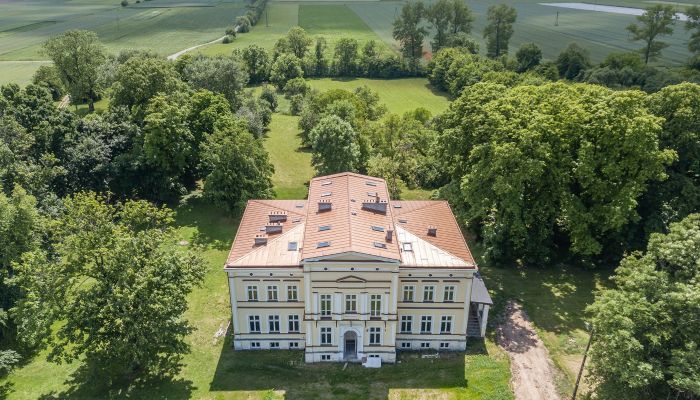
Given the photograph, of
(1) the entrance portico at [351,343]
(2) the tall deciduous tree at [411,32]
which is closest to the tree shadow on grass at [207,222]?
(1) the entrance portico at [351,343]

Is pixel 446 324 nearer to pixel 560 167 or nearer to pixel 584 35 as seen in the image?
pixel 560 167

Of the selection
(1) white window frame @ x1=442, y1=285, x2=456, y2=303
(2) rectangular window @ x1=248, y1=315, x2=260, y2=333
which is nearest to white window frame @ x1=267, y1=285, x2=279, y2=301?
(2) rectangular window @ x1=248, y1=315, x2=260, y2=333

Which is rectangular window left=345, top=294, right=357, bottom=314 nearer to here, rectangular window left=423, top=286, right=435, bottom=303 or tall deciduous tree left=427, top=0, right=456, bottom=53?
rectangular window left=423, top=286, right=435, bottom=303

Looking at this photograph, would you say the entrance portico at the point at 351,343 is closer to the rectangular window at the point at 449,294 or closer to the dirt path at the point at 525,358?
the rectangular window at the point at 449,294

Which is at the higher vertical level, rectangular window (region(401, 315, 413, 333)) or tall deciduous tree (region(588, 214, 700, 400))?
tall deciduous tree (region(588, 214, 700, 400))

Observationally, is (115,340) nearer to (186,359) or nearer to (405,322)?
(186,359)

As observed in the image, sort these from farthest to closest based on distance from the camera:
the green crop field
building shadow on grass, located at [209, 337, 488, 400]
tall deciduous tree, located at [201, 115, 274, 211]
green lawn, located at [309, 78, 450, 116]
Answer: the green crop field
green lawn, located at [309, 78, 450, 116]
tall deciduous tree, located at [201, 115, 274, 211]
building shadow on grass, located at [209, 337, 488, 400]
